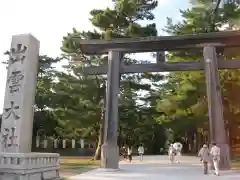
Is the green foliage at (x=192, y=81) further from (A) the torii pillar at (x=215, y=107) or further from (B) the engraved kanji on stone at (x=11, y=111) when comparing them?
(B) the engraved kanji on stone at (x=11, y=111)

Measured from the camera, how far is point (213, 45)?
17344mm

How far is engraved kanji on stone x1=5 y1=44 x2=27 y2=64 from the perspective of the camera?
1176 centimetres

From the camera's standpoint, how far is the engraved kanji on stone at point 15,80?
37.7 feet

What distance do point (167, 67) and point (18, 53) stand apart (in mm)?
8649

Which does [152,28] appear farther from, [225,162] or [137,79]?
[225,162]

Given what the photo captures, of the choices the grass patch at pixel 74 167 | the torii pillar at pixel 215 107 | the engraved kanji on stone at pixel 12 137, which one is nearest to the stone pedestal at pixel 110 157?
the grass patch at pixel 74 167

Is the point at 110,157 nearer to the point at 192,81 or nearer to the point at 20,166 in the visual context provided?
the point at 20,166

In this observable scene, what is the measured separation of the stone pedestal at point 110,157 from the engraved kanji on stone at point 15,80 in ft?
22.5

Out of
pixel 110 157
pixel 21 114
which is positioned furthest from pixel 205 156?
pixel 21 114

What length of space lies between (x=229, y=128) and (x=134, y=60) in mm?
11613

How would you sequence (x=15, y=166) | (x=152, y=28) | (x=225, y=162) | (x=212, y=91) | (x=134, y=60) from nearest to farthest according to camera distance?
(x=15, y=166) < (x=225, y=162) < (x=212, y=91) < (x=152, y=28) < (x=134, y=60)

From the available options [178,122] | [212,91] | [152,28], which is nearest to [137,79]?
[152,28]

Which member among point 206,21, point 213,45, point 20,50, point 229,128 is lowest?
point 229,128

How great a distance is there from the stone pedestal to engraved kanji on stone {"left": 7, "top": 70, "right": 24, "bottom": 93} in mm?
6843
